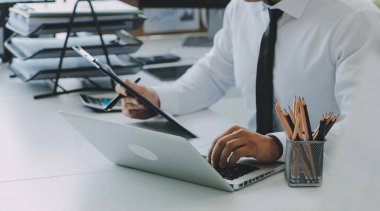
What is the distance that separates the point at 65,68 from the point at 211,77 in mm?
462

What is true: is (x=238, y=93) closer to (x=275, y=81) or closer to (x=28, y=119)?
(x=275, y=81)

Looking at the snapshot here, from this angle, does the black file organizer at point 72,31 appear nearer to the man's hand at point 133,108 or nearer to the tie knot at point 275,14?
the man's hand at point 133,108

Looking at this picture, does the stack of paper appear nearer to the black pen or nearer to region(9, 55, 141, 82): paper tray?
region(9, 55, 141, 82): paper tray

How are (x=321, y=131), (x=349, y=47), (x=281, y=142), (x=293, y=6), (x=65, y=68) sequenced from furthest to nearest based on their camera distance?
(x=65, y=68) → (x=293, y=6) → (x=349, y=47) → (x=281, y=142) → (x=321, y=131)

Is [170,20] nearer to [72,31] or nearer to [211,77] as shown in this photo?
[72,31]

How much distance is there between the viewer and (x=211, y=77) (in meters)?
1.88

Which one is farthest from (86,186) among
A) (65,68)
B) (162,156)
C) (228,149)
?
(65,68)

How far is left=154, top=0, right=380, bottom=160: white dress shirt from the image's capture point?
146cm

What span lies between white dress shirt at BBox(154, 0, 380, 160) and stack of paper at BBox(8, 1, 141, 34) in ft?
1.17

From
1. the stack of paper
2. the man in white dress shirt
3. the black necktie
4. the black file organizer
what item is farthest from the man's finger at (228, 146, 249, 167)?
the stack of paper

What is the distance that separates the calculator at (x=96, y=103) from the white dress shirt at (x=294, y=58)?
13cm

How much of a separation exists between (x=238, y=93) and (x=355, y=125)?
1630 millimetres

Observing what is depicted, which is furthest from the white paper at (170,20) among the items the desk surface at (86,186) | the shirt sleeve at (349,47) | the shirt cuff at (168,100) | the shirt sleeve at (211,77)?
the shirt sleeve at (349,47)

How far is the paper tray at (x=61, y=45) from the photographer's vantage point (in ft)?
6.46
